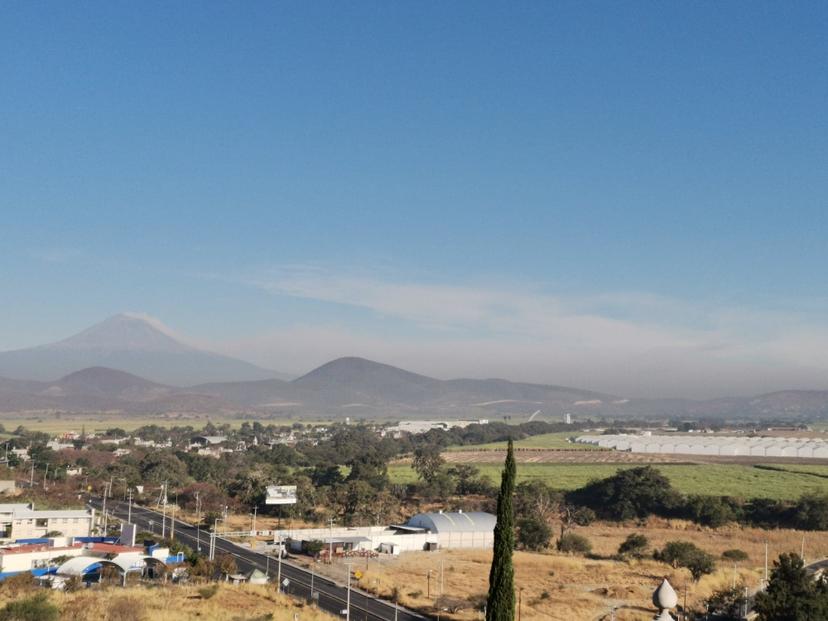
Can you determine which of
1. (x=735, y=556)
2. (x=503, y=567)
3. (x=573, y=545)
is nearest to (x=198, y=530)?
(x=573, y=545)

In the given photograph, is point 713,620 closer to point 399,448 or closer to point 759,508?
point 759,508

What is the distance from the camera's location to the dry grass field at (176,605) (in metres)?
37.6

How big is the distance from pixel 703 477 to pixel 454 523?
64.7 m

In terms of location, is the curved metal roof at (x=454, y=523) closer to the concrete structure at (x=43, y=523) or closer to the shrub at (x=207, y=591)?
the concrete structure at (x=43, y=523)

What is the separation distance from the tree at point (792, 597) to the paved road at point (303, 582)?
1733 centimetres

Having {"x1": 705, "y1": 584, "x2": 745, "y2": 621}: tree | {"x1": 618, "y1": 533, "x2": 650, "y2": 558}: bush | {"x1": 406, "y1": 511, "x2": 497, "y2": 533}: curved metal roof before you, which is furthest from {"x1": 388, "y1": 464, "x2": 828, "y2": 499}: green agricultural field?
{"x1": 705, "y1": 584, "x2": 745, "y2": 621}: tree

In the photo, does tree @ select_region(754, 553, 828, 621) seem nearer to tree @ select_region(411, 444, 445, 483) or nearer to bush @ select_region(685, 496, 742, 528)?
bush @ select_region(685, 496, 742, 528)

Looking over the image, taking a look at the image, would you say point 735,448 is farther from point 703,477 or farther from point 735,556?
point 735,556

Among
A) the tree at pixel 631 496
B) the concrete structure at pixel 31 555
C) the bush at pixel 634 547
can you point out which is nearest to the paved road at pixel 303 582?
the concrete structure at pixel 31 555

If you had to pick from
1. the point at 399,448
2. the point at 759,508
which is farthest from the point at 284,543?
the point at 399,448

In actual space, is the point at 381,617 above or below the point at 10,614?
below

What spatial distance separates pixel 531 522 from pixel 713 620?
93.7 ft

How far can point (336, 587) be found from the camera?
52.5 metres

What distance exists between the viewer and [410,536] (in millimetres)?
69375
